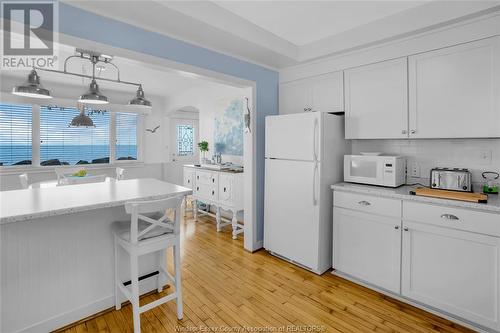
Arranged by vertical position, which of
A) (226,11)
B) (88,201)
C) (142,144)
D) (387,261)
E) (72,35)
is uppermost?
(226,11)

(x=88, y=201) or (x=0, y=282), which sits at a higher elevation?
(x=88, y=201)

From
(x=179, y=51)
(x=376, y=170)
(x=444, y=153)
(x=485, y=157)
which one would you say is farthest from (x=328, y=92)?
(x=179, y=51)

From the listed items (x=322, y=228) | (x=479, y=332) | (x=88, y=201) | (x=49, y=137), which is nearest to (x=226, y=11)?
(x=88, y=201)

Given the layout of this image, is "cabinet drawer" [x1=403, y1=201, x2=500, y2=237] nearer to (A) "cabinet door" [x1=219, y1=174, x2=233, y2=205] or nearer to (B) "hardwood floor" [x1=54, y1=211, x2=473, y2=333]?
(B) "hardwood floor" [x1=54, y1=211, x2=473, y2=333]

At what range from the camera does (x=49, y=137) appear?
5.28 meters

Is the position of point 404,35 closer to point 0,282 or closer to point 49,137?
point 0,282

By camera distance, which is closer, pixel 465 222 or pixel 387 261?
pixel 465 222

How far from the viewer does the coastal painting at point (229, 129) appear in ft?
15.2

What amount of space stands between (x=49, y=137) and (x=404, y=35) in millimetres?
6143

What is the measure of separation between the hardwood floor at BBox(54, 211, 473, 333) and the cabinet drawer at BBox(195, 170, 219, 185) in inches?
59.6

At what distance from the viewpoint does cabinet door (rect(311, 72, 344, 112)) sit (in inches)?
122

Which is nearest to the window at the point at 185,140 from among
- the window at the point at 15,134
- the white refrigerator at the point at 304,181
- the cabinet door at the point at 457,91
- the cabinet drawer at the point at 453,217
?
the window at the point at 15,134

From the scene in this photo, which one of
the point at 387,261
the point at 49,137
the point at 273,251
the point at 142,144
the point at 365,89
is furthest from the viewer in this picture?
the point at 142,144

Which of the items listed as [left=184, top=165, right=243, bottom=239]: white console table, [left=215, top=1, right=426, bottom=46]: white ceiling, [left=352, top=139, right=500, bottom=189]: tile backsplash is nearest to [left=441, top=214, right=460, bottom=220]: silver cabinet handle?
[left=352, top=139, right=500, bottom=189]: tile backsplash
